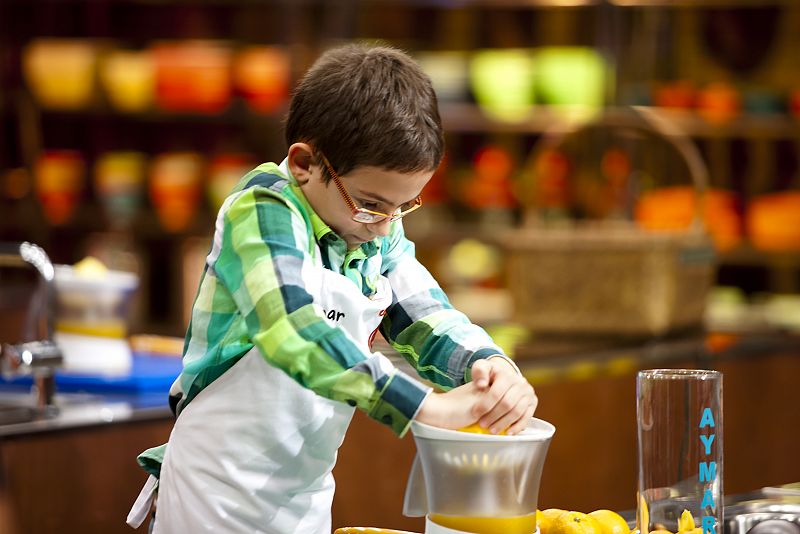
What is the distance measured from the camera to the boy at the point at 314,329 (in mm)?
1235

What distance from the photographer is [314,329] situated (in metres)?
1.23

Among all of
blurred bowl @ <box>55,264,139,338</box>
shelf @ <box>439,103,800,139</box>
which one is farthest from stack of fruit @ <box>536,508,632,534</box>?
shelf @ <box>439,103,800,139</box>

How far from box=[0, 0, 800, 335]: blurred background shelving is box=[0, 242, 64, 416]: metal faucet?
284cm

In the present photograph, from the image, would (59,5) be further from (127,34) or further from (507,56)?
(507,56)

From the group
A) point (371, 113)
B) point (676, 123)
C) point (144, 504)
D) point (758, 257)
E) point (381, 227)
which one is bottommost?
point (758, 257)

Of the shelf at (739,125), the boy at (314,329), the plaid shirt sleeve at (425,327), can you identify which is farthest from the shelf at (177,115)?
the boy at (314,329)

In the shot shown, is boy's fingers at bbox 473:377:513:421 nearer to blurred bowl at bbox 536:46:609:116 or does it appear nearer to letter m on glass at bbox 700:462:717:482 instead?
letter m on glass at bbox 700:462:717:482

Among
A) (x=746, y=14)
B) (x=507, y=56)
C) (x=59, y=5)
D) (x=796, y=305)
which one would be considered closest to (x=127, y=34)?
(x=59, y=5)

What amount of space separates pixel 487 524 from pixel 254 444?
0.28 meters

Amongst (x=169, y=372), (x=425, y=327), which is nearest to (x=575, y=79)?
(x=169, y=372)

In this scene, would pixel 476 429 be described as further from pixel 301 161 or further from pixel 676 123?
pixel 676 123

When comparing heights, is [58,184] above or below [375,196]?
below

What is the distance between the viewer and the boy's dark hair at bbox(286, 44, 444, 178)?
1.31 metres

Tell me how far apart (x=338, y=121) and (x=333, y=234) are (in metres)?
0.13
